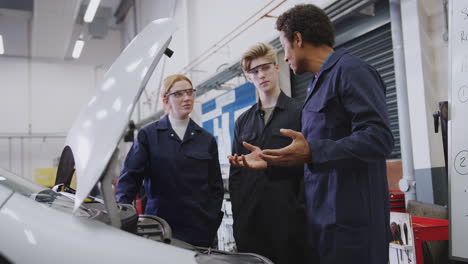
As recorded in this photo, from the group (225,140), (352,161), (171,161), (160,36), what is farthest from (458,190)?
(225,140)

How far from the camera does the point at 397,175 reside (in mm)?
3105

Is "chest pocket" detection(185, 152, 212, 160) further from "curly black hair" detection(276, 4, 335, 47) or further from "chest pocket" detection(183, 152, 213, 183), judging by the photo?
"curly black hair" detection(276, 4, 335, 47)

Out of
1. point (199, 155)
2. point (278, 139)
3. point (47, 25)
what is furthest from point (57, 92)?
point (278, 139)

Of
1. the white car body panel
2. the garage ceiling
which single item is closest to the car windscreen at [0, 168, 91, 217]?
the white car body panel

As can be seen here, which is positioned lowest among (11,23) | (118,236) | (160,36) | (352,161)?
(118,236)

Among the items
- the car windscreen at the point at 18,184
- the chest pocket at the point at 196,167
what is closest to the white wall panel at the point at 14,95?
the chest pocket at the point at 196,167

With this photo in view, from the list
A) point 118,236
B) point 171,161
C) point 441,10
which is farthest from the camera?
point 441,10

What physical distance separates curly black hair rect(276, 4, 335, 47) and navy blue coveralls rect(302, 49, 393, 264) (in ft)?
0.36

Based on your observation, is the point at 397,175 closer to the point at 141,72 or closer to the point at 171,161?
the point at 171,161

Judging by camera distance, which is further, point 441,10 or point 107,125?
point 441,10

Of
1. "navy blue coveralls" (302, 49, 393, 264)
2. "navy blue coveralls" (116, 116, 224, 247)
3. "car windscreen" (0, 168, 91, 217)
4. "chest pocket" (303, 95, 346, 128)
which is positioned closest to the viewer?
"car windscreen" (0, 168, 91, 217)

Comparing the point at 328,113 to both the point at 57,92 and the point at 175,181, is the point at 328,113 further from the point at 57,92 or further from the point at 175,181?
the point at 57,92

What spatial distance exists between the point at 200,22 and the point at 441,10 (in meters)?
4.49

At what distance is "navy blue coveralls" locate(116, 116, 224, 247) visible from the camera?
1.80 meters
